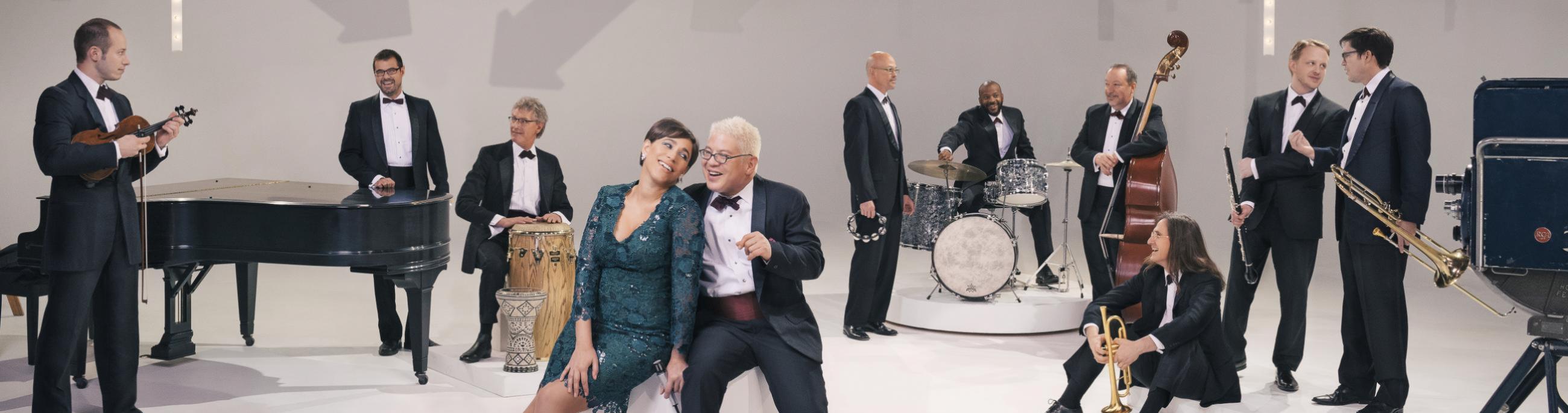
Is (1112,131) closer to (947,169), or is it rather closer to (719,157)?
(947,169)

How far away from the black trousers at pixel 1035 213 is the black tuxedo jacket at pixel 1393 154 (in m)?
2.68

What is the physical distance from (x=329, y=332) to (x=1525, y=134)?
5.18 m

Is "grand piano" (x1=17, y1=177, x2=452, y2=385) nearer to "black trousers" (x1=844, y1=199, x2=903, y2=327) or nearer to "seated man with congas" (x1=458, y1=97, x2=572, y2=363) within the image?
"seated man with congas" (x1=458, y1=97, x2=572, y2=363)

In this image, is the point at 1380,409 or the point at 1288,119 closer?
the point at 1380,409

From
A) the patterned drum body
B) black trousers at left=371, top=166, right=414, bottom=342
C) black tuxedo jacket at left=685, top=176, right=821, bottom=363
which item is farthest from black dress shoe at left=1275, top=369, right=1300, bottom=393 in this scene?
black trousers at left=371, top=166, right=414, bottom=342

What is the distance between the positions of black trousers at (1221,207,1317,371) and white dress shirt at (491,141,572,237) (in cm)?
282

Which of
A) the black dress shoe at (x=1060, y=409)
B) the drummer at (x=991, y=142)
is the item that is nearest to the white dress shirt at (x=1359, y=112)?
the black dress shoe at (x=1060, y=409)

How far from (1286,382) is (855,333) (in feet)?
6.74

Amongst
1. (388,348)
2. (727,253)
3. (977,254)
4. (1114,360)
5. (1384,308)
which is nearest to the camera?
(727,253)

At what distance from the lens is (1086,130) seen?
632cm

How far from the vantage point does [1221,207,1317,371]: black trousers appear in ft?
16.3

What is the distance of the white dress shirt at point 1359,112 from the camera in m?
4.34

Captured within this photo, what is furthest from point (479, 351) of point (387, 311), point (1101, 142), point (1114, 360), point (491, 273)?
point (1101, 142)

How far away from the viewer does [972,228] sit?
630cm
